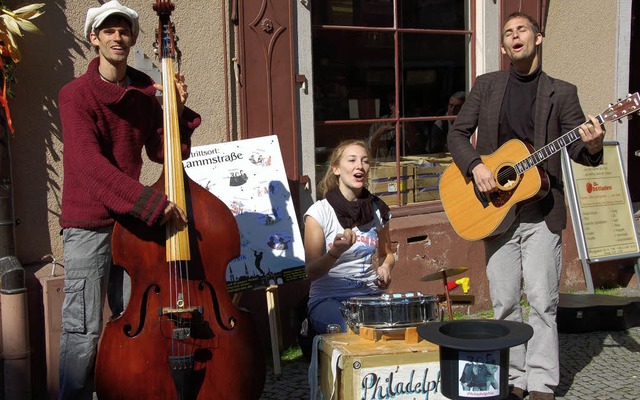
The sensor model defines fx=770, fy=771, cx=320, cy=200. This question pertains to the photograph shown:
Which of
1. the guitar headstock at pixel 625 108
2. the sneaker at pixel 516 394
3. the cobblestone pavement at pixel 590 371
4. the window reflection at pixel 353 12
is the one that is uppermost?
the window reflection at pixel 353 12

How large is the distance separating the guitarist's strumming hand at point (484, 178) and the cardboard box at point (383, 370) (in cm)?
101

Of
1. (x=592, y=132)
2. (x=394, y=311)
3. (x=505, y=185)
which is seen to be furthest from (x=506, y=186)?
(x=394, y=311)

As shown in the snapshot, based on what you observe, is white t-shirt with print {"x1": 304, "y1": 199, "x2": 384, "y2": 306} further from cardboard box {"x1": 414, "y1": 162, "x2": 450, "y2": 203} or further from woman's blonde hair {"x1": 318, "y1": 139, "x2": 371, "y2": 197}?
cardboard box {"x1": 414, "y1": 162, "x2": 450, "y2": 203}

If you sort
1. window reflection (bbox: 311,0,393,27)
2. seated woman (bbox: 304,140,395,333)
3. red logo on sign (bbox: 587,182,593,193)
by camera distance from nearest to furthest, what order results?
seated woman (bbox: 304,140,395,333) < window reflection (bbox: 311,0,393,27) < red logo on sign (bbox: 587,182,593,193)

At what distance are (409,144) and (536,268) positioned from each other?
225cm

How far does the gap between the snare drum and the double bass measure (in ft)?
1.53

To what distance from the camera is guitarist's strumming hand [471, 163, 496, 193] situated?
3879mm

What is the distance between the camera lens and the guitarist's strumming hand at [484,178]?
12.7ft

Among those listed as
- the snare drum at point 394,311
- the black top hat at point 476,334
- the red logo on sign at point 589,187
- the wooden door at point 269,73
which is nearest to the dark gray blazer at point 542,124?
the snare drum at point 394,311

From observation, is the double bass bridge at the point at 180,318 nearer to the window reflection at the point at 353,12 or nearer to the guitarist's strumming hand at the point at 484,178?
the guitarist's strumming hand at the point at 484,178

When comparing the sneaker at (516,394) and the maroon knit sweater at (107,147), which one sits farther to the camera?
the sneaker at (516,394)

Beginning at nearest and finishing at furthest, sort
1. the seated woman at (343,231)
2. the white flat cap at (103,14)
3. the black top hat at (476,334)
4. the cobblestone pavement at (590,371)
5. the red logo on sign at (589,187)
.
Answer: the black top hat at (476,334)
the white flat cap at (103,14)
the seated woman at (343,231)
the cobblestone pavement at (590,371)
the red logo on sign at (589,187)

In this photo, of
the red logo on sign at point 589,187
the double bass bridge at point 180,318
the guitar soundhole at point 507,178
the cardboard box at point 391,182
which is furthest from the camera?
the red logo on sign at point 589,187

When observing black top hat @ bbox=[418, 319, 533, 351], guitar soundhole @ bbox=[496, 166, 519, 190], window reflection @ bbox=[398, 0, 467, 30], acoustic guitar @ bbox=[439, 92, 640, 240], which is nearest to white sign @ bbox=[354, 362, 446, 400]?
black top hat @ bbox=[418, 319, 533, 351]
